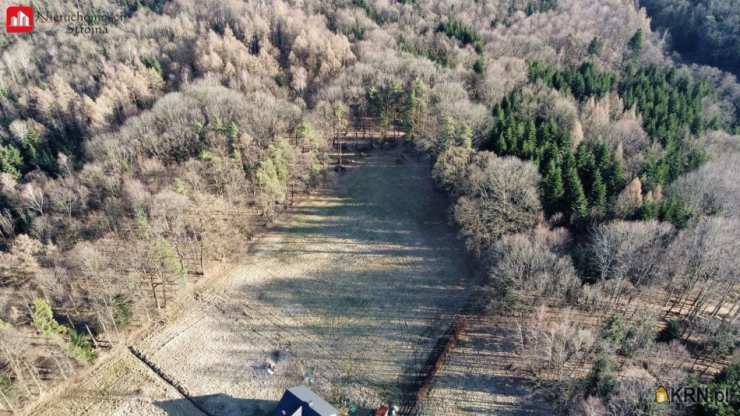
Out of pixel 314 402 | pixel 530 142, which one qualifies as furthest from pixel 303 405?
pixel 530 142

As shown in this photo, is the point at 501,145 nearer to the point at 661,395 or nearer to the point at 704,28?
the point at 661,395

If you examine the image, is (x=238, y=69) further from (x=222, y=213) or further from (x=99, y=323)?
(x=99, y=323)

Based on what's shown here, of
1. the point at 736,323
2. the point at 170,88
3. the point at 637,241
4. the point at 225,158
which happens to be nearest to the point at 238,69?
the point at 170,88

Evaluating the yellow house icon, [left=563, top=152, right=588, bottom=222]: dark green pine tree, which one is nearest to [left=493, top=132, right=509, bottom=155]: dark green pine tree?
[left=563, top=152, right=588, bottom=222]: dark green pine tree

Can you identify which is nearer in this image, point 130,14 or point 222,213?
point 222,213

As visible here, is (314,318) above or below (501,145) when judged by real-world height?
below

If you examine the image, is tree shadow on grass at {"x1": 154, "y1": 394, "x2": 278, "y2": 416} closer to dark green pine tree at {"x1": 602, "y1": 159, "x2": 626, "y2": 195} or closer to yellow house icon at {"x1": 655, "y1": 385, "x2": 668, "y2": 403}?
yellow house icon at {"x1": 655, "y1": 385, "x2": 668, "y2": 403}
